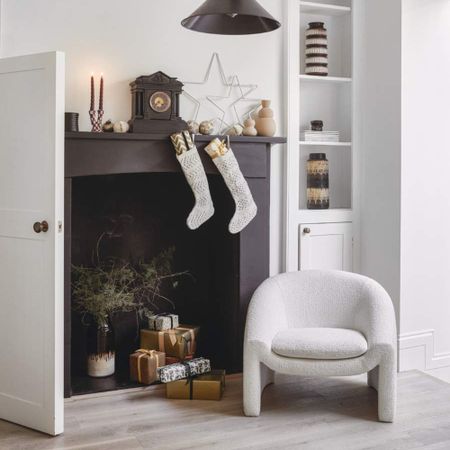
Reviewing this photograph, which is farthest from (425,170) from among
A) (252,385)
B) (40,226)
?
(40,226)


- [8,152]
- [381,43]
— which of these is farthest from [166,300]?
[381,43]

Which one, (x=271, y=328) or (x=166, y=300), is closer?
(x=271, y=328)

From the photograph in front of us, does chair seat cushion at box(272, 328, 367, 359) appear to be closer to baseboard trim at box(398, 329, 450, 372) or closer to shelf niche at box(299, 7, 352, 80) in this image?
baseboard trim at box(398, 329, 450, 372)

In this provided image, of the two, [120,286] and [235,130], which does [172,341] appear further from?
[235,130]

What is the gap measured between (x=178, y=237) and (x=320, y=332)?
1202mm

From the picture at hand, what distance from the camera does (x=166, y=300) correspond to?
14.6 feet

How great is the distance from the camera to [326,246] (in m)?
4.62

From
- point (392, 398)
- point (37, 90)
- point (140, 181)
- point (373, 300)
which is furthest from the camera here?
point (140, 181)

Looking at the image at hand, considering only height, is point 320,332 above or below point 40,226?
below

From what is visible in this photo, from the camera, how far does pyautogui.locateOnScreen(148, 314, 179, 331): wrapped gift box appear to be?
4.19 metres

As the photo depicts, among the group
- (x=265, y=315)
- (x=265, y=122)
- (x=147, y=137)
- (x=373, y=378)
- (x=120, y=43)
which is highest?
(x=120, y=43)

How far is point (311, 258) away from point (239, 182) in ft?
2.78

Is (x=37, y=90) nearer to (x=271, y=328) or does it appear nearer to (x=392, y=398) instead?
(x=271, y=328)

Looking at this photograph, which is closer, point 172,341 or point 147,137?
point 147,137
